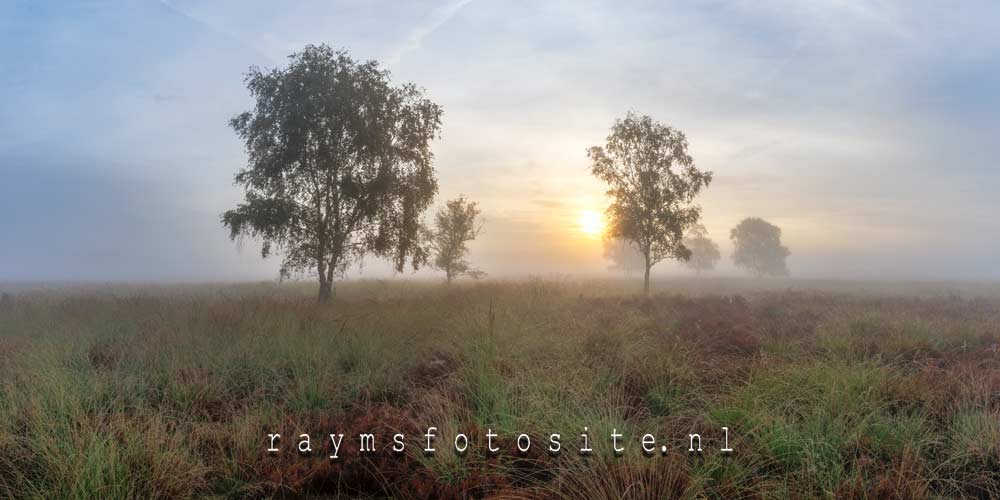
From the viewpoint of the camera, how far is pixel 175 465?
389cm

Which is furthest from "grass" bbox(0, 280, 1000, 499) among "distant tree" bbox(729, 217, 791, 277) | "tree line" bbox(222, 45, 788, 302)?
"distant tree" bbox(729, 217, 791, 277)

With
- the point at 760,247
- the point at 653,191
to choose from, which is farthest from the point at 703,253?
the point at 653,191

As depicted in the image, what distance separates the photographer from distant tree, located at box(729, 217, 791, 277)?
316ft

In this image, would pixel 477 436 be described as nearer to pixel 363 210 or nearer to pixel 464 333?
pixel 464 333

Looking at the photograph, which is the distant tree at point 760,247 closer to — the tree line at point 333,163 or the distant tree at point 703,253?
the distant tree at point 703,253

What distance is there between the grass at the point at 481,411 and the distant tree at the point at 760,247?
96.1 meters

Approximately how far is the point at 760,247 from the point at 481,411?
4166 inches

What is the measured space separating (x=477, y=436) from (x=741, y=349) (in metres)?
6.71

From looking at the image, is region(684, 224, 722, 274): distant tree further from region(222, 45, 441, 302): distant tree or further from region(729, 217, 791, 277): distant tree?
region(222, 45, 441, 302): distant tree

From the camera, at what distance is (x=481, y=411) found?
204 inches

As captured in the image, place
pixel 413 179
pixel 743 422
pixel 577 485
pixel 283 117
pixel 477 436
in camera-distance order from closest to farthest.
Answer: pixel 577 485 → pixel 477 436 → pixel 743 422 → pixel 283 117 → pixel 413 179

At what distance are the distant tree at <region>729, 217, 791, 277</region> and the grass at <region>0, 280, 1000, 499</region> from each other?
96.1 meters

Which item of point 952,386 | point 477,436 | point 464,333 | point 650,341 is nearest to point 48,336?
point 464,333

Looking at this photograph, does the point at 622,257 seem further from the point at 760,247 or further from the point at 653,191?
the point at 653,191
